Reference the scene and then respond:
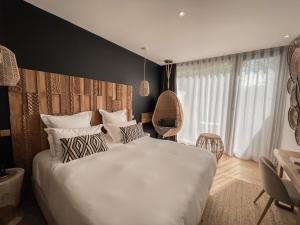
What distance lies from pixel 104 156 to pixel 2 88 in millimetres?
1396

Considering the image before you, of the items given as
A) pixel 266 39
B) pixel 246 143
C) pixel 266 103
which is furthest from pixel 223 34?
pixel 246 143

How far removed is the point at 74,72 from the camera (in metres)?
2.30

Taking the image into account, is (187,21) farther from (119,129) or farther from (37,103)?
(37,103)

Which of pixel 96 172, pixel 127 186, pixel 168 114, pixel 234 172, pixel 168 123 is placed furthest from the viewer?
pixel 168 114

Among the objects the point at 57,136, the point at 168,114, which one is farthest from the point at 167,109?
the point at 57,136

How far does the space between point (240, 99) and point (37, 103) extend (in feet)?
12.8

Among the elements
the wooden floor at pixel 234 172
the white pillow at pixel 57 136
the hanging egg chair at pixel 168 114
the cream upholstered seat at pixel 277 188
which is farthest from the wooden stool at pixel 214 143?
the white pillow at pixel 57 136

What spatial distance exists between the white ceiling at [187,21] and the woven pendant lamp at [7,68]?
87cm

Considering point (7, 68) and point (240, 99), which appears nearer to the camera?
point (7, 68)

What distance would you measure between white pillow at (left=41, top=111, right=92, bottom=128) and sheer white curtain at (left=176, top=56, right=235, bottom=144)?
114 inches

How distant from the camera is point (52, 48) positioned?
2.02m

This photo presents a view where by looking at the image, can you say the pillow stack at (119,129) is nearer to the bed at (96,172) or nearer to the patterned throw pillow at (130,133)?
the patterned throw pillow at (130,133)

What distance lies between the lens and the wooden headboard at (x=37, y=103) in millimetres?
1702

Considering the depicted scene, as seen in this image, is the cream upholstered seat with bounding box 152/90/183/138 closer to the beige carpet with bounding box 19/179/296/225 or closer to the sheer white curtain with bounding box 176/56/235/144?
the sheer white curtain with bounding box 176/56/235/144
